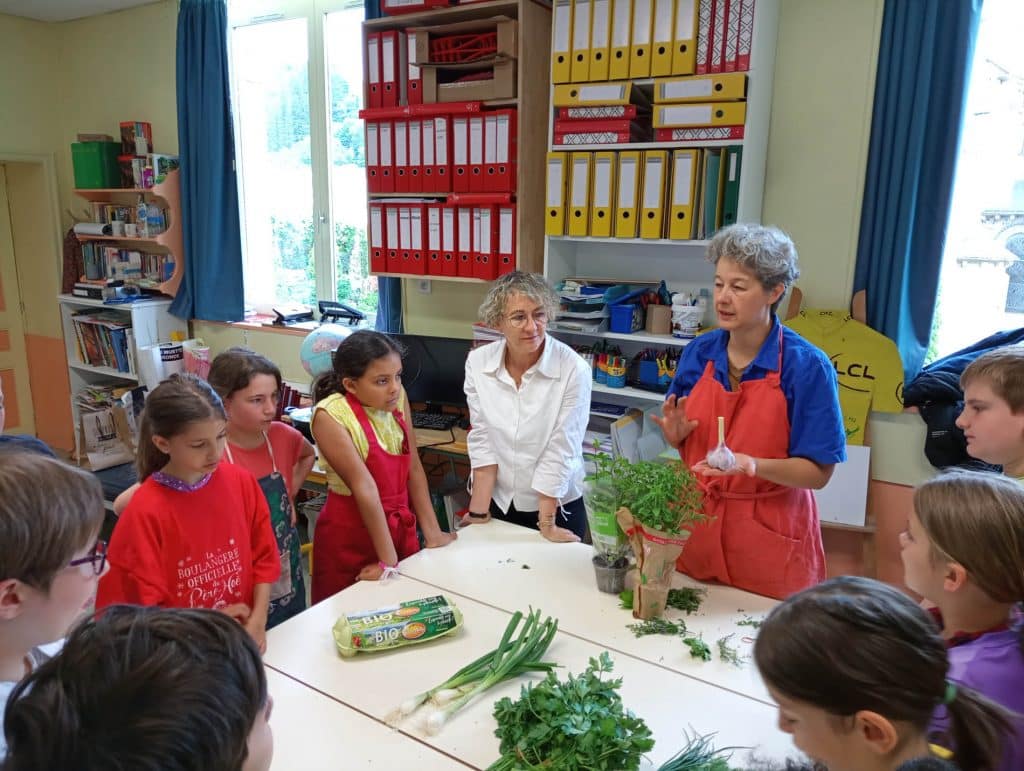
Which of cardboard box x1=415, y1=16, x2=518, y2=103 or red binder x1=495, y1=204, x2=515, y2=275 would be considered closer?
cardboard box x1=415, y1=16, x2=518, y2=103

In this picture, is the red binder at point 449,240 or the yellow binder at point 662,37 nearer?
the yellow binder at point 662,37

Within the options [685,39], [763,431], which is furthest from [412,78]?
[763,431]

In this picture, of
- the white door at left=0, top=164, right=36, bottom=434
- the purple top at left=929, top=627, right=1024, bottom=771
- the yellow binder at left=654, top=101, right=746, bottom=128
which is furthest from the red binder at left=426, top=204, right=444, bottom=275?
the white door at left=0, top=164, right=36, bottom=434

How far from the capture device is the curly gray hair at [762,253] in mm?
1727

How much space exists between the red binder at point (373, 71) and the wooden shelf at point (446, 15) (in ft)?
0.21

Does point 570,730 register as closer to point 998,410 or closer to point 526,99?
point 998,410

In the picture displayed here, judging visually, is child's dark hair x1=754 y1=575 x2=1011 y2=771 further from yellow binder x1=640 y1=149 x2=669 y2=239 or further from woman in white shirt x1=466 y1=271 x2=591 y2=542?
yellow binder x1=640 y1=149 x2=669 y2=239

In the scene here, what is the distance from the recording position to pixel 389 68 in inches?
133

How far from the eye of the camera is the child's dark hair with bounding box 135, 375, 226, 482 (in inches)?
61.8

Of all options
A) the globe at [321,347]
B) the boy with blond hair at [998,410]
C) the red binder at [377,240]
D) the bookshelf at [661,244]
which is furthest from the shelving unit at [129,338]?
the boy with blond hair at [998,410]

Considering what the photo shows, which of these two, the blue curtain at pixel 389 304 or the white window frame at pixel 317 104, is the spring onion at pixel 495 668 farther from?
the white window frame at pixel 317 104

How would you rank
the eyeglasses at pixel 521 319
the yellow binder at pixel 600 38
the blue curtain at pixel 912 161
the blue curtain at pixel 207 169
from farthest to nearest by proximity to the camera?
1. the blue curtain at pixel 207 169
2. the yellow binder at pixel 600 38
3. the blue curtain at pixel 912 161
4. the eyeglasses at pixel 521 319

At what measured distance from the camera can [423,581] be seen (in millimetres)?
1745

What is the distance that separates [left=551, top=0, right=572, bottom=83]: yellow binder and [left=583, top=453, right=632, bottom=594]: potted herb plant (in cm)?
193
